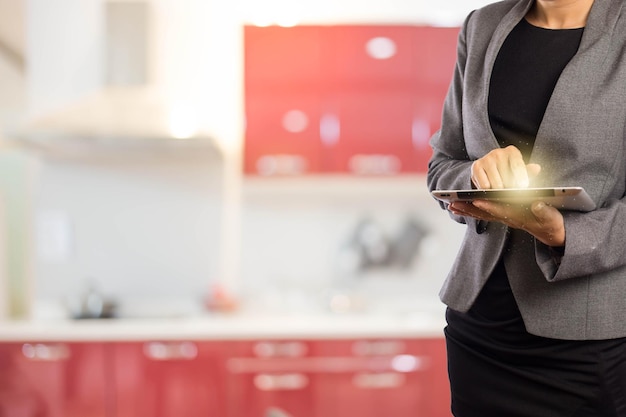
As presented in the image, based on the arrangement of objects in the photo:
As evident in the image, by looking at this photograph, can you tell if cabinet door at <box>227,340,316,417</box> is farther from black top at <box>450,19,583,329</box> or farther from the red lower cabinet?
black top at <box>450,19,583,329</box>

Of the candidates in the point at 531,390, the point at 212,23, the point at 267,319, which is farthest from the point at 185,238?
the point at 531,390

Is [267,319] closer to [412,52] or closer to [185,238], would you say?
[185,238]

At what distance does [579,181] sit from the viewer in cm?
79

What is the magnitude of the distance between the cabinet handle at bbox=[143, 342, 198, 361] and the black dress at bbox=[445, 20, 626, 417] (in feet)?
5.56

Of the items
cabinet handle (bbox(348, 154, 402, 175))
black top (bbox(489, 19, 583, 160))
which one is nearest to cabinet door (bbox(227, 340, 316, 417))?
cabinet handle (bbox(348, 154, 402, 175))

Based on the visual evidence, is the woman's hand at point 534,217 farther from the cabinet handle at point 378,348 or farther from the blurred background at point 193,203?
the blurred background at point 193,203

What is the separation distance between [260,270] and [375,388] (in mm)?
808

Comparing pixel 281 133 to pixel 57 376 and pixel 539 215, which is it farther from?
pixel 539 215

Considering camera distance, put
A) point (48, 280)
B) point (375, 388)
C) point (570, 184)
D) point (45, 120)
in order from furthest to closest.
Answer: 1. point (48, 280)
2. point (45, 120)
3. point (375, 388)
4. point (570, 184)

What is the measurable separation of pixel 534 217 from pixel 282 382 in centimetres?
185

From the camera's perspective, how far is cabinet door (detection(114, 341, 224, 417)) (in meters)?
2.46

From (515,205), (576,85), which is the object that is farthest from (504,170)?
(576,85)

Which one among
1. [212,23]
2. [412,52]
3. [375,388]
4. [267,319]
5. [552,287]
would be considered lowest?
[375,388]

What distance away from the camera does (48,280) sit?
9.78 ft
